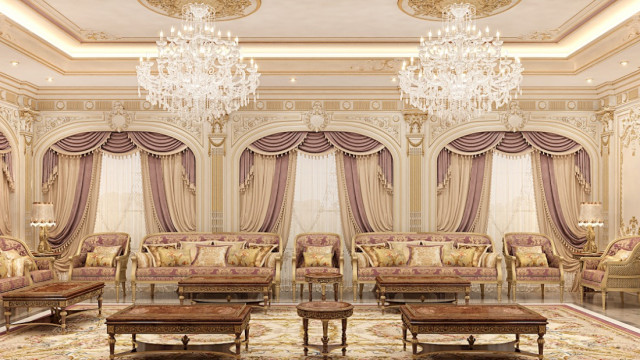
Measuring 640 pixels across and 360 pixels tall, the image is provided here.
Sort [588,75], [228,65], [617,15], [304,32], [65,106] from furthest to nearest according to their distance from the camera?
[65,106], [588,75], [304,32], [617,15], [228,65]

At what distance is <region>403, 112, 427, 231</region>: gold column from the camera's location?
32.9ft

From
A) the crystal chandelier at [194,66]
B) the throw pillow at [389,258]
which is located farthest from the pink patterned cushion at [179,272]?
the crystal chandelier at [194,66]

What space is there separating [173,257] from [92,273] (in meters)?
1.24

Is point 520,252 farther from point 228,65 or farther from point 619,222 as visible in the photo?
point 228,65

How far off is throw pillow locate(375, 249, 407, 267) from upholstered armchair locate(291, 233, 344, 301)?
612 millimetres

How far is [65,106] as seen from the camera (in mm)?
10094

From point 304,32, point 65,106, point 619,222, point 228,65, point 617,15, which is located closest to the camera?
point 228,65

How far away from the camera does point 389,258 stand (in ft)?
29.9

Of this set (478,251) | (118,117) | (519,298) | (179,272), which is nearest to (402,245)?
(478,251)

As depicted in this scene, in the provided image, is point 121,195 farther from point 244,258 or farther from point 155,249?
point 244,258

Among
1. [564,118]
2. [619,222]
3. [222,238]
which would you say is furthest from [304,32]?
[619,222]

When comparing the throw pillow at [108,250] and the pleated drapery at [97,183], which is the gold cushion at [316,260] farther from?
the throw pillow at [108,250]

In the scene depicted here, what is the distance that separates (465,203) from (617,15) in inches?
161

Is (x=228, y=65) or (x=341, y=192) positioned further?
(x=341, y=192)
